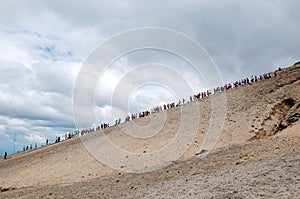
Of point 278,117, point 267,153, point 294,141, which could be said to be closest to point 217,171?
point 267,153

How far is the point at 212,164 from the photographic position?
65.5 feet

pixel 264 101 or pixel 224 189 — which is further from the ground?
pixel 264 101

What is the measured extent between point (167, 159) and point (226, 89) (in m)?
32.4

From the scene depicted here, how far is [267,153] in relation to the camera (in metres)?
18.7

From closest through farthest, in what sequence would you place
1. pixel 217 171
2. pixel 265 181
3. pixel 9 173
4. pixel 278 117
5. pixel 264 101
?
pixel 265 181 < pixel 217 171 < pixel 278 117 < pixel 264 101 < pixel 9 173

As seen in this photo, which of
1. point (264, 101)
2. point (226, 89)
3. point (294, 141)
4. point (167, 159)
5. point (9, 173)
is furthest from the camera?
point (226, 89)

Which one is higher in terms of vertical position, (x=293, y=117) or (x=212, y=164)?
(x=293, y=117)

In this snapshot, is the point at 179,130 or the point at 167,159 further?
the point at 179,130

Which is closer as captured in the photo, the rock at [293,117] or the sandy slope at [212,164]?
the sandy slope at [212,164]

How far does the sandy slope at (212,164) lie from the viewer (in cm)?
1430

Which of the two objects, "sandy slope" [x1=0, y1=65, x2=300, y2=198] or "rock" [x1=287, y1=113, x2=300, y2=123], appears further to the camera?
"rock" [x1=287, y1=113, x2=300, y2=123]

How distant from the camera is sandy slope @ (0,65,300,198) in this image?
14.3 metres

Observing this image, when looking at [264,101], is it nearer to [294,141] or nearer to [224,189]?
[294,141]

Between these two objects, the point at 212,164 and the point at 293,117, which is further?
the point at 293,117
